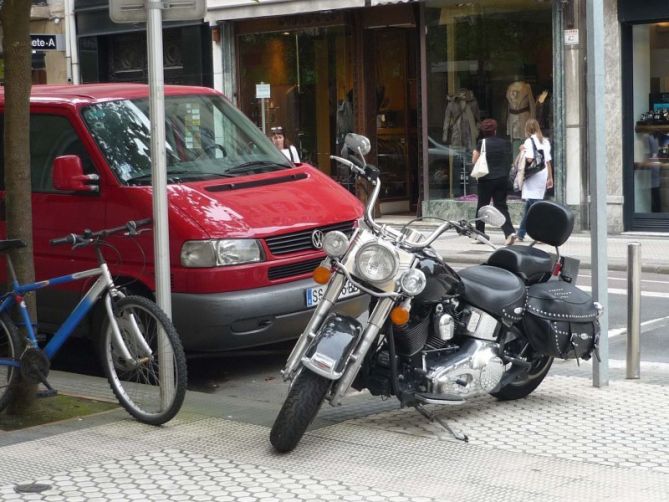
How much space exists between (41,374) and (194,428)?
944 mm

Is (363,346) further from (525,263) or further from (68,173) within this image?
(68,173)

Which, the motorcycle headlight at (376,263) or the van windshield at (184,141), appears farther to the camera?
the van windshield at (184,141)

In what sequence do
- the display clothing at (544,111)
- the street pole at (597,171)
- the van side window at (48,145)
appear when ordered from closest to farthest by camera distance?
the street pole at (597,171), the van side window at (48,145), the display clothing at (544,111)

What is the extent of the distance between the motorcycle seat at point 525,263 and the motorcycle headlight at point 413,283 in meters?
1.03

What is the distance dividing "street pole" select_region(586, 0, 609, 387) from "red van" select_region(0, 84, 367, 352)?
1.51m

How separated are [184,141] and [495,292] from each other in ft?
10.9

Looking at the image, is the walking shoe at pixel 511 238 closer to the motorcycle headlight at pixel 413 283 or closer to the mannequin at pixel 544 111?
the mannequin at pixel 544 111

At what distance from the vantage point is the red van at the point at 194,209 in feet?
26.9

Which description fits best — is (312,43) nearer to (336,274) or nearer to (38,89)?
(38,89)

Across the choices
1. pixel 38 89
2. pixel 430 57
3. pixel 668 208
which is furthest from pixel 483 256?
pixel 38 89

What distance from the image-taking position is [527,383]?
7.29 meters

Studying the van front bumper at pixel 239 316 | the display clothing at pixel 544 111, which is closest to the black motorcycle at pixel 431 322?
the van front bumper at pixel 239 316

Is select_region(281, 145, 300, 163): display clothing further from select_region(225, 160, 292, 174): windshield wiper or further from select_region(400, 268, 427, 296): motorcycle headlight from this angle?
select_region(400, 268, 427, 296): motorcycle headlight

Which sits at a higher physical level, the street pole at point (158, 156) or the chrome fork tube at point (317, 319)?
the street pole at point (158, 156)
